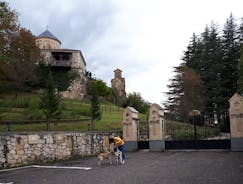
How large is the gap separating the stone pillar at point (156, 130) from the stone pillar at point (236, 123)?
372cm

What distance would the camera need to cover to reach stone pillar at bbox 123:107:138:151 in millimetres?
16562

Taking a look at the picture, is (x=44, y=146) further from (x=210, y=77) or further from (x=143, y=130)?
(x=210, y=77)

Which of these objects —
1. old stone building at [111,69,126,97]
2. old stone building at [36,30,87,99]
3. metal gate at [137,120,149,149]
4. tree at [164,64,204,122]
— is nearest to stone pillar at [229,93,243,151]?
metal gate at [137,120,149,149]

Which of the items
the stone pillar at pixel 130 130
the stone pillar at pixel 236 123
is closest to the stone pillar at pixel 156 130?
the stone pillar at pixel 130 130

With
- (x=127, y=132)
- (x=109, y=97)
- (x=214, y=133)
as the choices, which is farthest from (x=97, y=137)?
(x=109, y=97)

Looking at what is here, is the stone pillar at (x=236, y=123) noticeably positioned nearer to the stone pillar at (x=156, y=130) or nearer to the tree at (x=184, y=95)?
the stone pillar at (x=156, y=130)

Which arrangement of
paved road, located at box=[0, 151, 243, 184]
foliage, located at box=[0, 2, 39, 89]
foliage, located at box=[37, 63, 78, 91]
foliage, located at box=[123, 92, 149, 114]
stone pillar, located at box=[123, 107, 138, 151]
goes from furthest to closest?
foliage, located at box=[123, 92, 149, 114] → foliage, located at box=[37, 63, 78, 91] → foliage, located at box=[0, 2, 39, 89] → stone pillar, located at box=[123, 107, 138, 151] → paved road, located at box=[0, 151, 243, 184]

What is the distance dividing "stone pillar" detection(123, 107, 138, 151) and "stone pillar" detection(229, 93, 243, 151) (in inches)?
215

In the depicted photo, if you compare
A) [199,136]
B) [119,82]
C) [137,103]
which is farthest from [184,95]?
[119,82]

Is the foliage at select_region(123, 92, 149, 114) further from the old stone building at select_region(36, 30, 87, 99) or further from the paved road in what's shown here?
the paved road

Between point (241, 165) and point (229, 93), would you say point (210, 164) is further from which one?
point (229, 93)

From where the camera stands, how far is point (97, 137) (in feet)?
52.3

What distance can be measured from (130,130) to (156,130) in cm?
170

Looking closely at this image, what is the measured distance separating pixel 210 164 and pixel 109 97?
43951 millimetres
